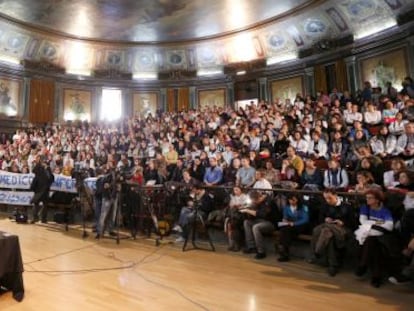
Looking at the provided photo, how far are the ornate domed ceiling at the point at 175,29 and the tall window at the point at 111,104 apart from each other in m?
1.52

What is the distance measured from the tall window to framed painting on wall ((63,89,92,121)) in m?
0.88

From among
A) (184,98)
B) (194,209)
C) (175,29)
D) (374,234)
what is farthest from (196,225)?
(184,98)

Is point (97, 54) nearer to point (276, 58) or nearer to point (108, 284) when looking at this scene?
point (276, 58)

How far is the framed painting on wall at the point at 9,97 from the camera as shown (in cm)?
1889

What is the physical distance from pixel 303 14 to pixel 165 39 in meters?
8.18

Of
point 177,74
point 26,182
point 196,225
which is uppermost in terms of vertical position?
point 177,74

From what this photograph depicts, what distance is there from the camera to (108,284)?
454 cm

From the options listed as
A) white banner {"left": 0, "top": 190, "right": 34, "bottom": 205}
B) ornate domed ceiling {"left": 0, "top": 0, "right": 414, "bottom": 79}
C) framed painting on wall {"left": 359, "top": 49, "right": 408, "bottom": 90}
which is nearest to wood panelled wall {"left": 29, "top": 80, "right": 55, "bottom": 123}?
ornate domed ceiling {"left": 0, "top": 0, "right": 414, "bottom": 79}

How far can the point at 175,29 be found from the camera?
19.5m

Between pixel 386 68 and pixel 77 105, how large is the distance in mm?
17114

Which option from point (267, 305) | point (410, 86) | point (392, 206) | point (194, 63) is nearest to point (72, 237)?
point (267, 305)

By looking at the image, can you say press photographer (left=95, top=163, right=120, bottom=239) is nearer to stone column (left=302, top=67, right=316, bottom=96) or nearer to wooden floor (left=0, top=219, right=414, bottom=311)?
wooden floor (left=0, top=219, right=414, bottom=311)

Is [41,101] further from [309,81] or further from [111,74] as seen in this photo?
[309,81]

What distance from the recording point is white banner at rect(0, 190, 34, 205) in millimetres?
10242
